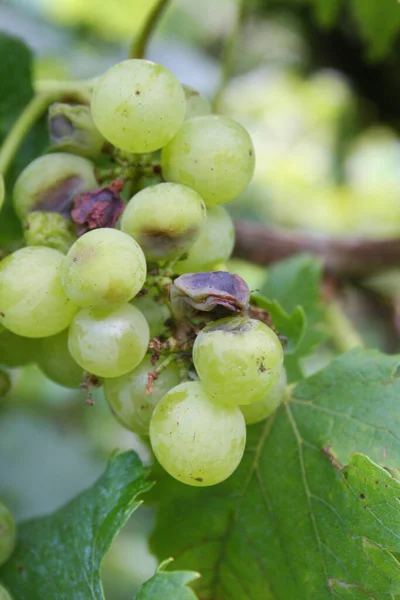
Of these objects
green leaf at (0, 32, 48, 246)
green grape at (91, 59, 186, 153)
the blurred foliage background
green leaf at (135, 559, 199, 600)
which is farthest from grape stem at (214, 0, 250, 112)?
green leaf at (135, 559, 199, 600)

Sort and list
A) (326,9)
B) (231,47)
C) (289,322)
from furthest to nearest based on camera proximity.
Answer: (326,9) < (231,47) < (289,322)

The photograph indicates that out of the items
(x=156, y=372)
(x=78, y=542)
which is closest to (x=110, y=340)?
(x=156, y=372)

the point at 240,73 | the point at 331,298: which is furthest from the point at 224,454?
the point at 240,73

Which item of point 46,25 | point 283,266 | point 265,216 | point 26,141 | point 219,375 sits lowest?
point 265,216

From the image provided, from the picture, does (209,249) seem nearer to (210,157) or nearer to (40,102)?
(210,157)

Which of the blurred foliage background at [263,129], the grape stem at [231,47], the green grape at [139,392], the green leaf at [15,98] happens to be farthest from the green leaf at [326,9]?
the green grape at [139,392]

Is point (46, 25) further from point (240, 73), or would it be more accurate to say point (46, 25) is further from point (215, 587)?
point (215, 587)
